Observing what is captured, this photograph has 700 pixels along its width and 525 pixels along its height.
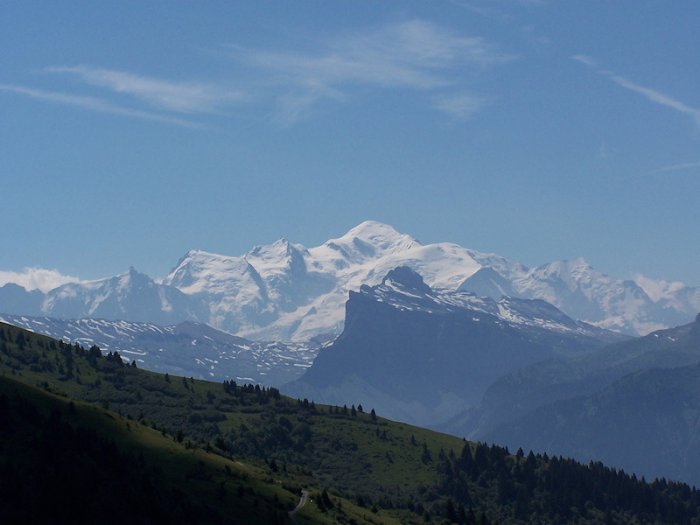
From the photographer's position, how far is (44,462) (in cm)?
18250

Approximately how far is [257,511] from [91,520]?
37628 millimetres

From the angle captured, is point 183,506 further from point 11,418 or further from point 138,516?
point 11,418

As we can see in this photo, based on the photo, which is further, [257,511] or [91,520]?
[257,511]

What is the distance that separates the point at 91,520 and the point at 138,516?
7.39m

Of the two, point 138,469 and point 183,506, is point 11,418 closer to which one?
point 138,469

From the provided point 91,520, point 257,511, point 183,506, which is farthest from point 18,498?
point 257,511

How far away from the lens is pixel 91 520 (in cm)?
16712

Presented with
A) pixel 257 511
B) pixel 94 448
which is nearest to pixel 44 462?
pixel 94 448

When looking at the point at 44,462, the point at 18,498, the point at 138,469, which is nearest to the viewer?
the point at 18,498

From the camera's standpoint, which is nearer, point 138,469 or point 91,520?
point 91,520

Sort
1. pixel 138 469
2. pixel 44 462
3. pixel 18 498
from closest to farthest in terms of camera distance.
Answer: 1. pixel 18 498
2. pixel 44 462
3. pixel 138 469

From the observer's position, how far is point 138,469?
19675cm

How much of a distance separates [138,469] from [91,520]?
29700mm

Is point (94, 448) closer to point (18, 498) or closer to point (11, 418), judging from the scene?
point (11, 418)
